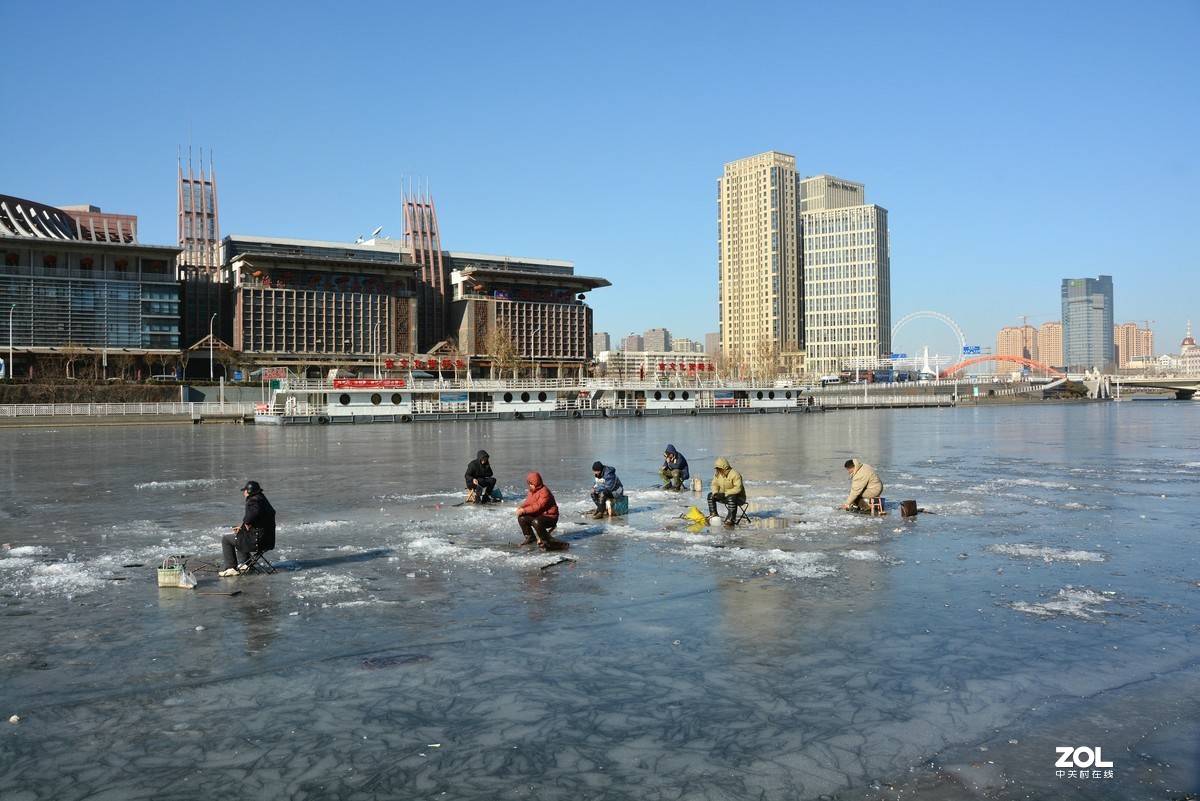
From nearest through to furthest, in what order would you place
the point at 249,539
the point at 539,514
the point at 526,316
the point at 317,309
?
the point at 249,539, the point at 539,514, the point at 317,309, the point at 526,316

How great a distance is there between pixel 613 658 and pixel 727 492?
9.08 metres

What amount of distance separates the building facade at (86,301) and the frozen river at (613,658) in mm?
98591

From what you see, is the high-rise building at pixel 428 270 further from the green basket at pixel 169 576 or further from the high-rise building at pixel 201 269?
the green basket at pixel 169 576

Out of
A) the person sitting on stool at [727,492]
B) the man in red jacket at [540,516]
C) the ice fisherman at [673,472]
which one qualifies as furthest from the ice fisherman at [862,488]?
the man in red jacket at [540,516]

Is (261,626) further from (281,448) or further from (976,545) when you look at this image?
(281,448)

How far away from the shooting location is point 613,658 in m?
9.10

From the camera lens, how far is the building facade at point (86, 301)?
10331 cm

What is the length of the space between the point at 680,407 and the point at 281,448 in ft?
208

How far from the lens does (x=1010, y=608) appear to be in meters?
10.9

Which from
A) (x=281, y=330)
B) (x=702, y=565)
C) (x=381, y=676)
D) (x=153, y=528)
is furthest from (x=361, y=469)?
(x=281, y=330)

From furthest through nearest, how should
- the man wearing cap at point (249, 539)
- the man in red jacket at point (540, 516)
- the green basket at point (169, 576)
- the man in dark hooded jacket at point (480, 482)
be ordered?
the man in dark hooded jacket at point (480, 482), the man in red jacket at point (540, 516), the man wearing cap at point (249, 539), the green basket at point (169, 576)

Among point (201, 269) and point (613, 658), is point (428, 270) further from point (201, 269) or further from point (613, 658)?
point (613, 658)
